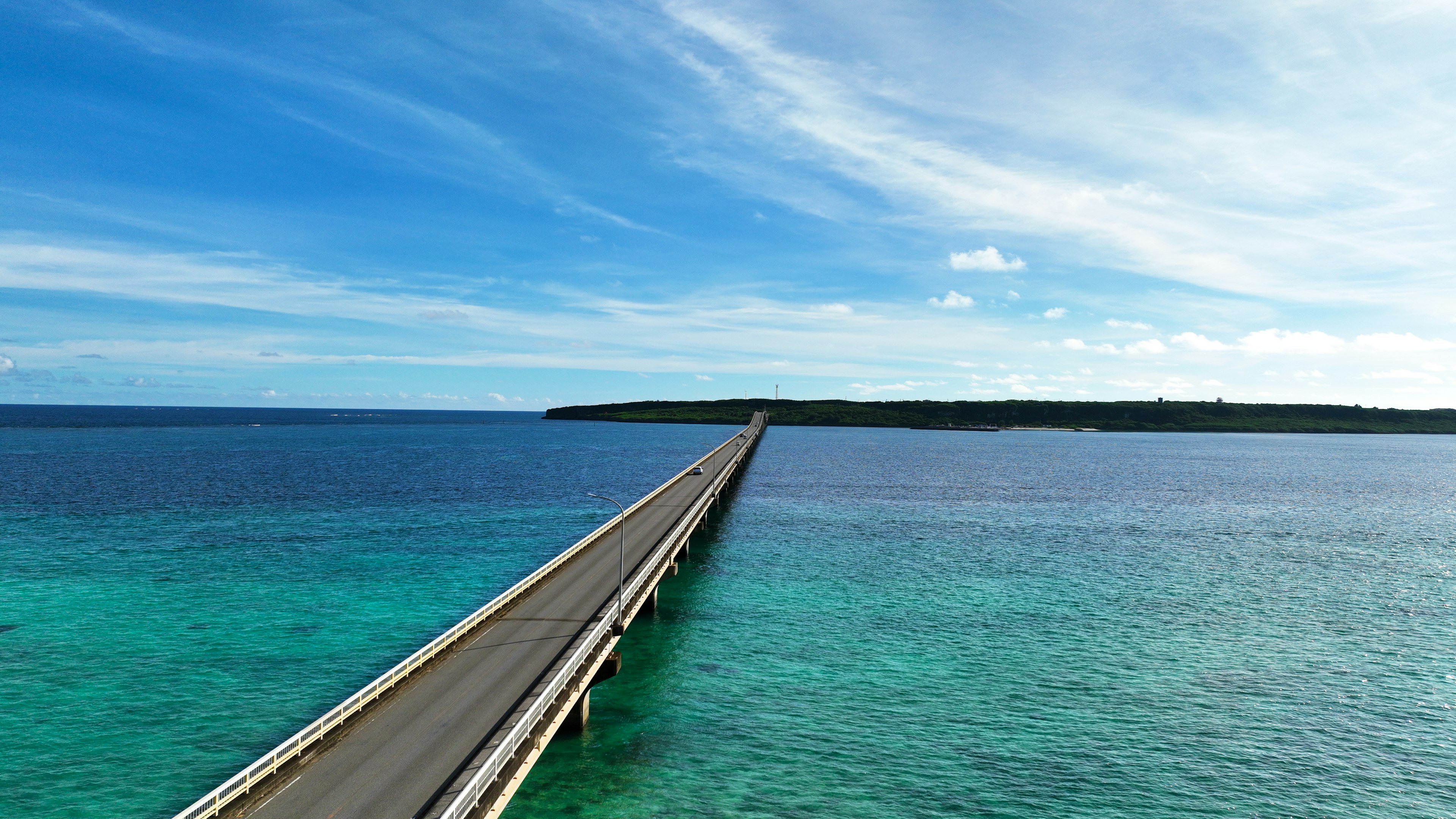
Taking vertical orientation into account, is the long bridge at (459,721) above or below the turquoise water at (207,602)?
above

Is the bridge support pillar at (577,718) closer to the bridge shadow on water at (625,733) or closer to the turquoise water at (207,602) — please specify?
the bridge shadow on water at (625,733)

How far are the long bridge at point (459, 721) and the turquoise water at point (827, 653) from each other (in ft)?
9.52

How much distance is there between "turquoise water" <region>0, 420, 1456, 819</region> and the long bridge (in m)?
2.90

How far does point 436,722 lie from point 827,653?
2213 cm

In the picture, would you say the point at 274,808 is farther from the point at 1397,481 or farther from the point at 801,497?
the point at 1397,481

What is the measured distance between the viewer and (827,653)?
138 feet

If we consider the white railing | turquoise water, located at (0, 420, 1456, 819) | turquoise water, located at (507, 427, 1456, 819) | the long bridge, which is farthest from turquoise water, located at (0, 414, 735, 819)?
turquoise water, located at (507, 427, 1456, 819)

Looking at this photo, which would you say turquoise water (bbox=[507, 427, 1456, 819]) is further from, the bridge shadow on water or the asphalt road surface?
the asphalt road surface

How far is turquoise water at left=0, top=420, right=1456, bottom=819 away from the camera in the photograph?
2808 centimetres

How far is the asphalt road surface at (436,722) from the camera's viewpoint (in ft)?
72.0

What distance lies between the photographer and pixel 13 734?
3067cm

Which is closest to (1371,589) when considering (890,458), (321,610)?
(321,610)

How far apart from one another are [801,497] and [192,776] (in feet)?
275

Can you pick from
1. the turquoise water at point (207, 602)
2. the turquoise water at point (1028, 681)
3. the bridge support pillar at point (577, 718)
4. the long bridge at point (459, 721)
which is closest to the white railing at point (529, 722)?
the long bridge at point (459, 721)
